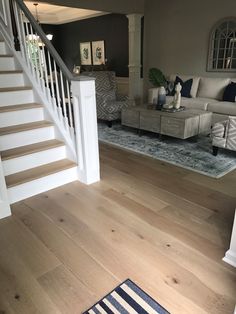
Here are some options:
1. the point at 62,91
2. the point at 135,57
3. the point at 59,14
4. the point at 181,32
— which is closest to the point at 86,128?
the point at 62,91

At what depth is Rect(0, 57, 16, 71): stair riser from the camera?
133 inches

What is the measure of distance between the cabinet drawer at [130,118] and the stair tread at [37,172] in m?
1.86

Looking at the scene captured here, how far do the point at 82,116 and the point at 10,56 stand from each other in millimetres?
1639

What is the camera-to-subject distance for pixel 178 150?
384 cm

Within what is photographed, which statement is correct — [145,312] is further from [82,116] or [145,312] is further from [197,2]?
[197,2]

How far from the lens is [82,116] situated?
2576 mm

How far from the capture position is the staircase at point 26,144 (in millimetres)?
2609

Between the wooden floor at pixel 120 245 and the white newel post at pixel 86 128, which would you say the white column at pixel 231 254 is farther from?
the white newel post at pixel 86 128

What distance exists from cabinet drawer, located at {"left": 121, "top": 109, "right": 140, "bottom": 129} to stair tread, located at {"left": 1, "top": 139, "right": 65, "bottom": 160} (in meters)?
1.81

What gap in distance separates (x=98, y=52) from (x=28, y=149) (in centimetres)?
605

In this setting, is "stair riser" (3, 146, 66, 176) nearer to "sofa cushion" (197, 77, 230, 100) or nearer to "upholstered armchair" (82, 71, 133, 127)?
"upholstered armchair" (82, 71, 133, 127)

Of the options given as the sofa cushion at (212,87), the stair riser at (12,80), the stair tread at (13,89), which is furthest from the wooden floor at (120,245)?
the sofa cushion at (212,87)

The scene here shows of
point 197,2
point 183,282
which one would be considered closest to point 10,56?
point 183,282

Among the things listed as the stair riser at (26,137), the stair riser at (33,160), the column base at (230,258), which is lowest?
the column base at (230,258)
